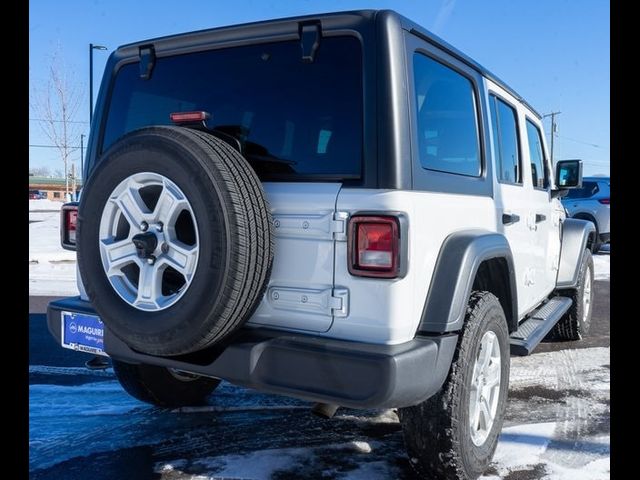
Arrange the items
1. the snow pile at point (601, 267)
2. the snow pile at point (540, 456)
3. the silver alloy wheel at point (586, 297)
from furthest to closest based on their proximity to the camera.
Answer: the snow pile at point (601, 267), the silver alloy wheel at point (586, 297), the snow pile at point (540, 456)

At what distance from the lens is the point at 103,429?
3.29m

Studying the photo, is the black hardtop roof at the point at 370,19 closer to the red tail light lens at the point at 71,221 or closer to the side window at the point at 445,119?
the side window at the point at 445,119

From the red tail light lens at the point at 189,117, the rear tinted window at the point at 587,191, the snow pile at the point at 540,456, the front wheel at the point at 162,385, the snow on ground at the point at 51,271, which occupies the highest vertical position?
the rear tinted window at the point at 587,191

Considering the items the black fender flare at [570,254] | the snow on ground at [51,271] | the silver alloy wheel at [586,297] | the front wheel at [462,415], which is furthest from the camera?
the snow on ground at [51,271]

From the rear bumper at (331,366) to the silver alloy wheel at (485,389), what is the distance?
0.41 m

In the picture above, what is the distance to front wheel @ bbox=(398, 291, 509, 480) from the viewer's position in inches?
94.3

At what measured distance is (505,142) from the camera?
361 cm

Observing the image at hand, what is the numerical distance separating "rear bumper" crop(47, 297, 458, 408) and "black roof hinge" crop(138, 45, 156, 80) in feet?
4.51

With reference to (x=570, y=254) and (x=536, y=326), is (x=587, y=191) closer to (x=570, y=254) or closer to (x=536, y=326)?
(x=570, y=254)

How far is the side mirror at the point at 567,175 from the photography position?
473 centimetres

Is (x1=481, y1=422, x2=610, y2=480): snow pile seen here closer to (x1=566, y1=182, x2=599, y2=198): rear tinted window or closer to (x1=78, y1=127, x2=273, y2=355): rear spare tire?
(x1=78, y1=127, x2=273, y2=355): rear spare tire

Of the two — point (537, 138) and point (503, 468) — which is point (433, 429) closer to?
point (503, 468)

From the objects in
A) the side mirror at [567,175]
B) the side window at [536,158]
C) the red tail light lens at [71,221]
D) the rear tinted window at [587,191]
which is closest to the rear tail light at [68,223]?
the red tail light lens at [71,221]

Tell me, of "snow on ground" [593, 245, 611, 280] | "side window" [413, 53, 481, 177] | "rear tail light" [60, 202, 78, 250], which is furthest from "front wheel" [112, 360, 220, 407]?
"snow on ground" [593, 245, 611, 280]
